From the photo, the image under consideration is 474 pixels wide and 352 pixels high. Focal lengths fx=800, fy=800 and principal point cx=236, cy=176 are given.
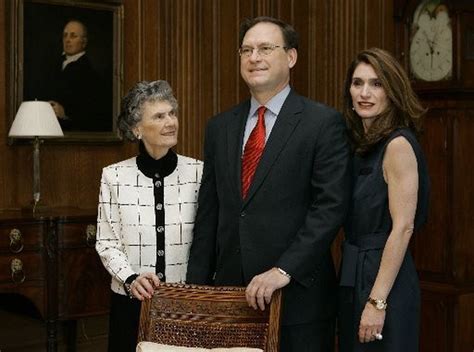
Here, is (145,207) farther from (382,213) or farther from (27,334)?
(27,334)

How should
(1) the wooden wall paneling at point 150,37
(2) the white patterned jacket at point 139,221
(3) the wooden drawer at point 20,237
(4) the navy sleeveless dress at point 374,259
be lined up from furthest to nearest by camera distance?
1. (1) the wooden wall paneling at point 150,37
2. (3) the wooden drawer at point 20,237
3. (2) the white patterned jacket at point 139,221
4. (4) the navy sleeveless dress at point 374,259

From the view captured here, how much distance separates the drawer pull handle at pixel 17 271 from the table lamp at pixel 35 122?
474 mm

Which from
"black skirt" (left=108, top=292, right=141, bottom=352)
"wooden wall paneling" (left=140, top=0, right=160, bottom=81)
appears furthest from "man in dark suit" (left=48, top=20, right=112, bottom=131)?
"black skirt" (left=108, top=292, right=141, bottom=352)

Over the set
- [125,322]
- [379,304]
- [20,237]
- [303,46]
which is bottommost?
[125,322]

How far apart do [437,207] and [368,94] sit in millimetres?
2913

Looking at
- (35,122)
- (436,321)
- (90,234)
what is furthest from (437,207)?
(35,122)

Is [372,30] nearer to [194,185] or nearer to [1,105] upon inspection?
[1,105]

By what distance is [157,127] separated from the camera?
2916mm

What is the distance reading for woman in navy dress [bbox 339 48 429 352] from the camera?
2633 mm

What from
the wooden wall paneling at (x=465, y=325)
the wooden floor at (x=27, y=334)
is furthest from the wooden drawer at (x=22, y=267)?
the wooden wall paneling at (x=465, y=325)

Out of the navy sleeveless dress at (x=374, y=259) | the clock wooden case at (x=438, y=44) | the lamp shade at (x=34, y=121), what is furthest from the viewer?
the clock wooden case at (x=438, y=44)

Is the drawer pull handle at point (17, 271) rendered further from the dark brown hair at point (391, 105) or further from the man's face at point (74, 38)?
the dark brown hair at point (391, 105)

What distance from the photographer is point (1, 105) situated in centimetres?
458

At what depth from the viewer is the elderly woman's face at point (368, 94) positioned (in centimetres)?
272
